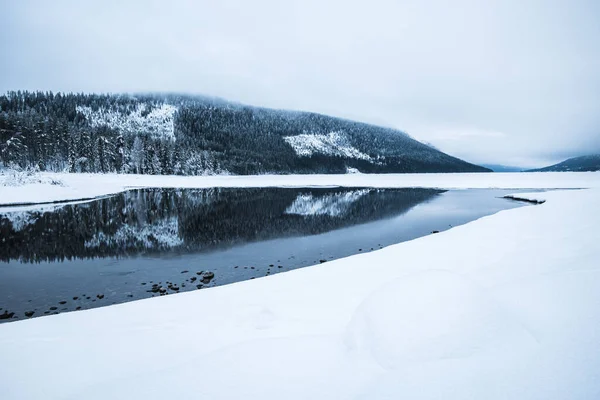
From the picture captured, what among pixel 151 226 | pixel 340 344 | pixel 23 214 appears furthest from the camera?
pixel 23 214

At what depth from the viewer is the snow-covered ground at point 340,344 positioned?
3242mm

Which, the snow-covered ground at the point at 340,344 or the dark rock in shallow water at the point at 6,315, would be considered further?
the dark rock in shallow water at the point at 6,315

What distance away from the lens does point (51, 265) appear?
11.4m

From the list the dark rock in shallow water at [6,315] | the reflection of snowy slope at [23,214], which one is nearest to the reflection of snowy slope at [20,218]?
the reflection of snowy slope at [23,214]

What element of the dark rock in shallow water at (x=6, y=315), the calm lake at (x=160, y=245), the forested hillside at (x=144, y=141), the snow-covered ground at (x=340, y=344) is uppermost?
the forested hillside at (x=144, y=141)

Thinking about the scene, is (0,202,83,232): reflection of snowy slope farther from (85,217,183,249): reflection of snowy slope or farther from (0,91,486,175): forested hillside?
(0,91,486,175): forested hillside

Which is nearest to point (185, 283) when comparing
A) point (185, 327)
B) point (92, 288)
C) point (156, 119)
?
point (92, 288)

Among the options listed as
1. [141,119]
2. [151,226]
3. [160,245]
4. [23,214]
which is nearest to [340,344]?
[160,245]

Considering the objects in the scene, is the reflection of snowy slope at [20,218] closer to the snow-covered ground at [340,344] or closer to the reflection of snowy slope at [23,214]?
the reflection of snowy slope at [23,214]

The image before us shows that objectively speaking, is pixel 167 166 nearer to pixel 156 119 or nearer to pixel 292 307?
pixel 292 307

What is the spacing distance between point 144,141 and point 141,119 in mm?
105706

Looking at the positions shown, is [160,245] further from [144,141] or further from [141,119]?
[141,119]

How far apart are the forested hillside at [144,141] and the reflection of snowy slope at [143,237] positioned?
209 feet

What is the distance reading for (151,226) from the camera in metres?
18.9
